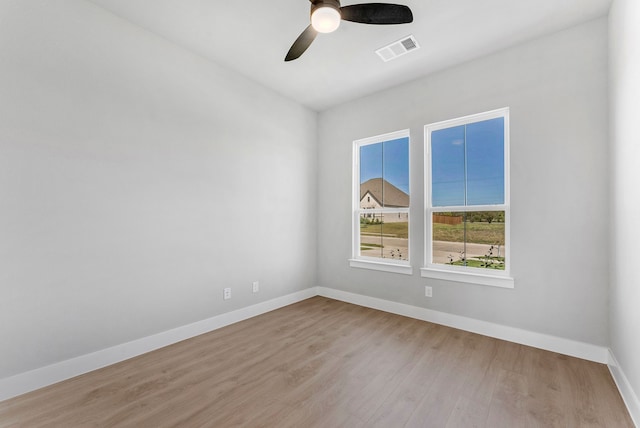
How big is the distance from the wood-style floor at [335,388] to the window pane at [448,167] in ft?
5.00

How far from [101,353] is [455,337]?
3254 millimetres

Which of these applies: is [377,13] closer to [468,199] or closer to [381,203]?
[468,199]

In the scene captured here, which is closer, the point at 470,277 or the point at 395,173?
the point at 470,277

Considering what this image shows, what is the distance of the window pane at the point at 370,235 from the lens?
394 centimetres

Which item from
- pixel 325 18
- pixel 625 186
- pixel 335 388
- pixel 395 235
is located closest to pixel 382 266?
pixel 395 235

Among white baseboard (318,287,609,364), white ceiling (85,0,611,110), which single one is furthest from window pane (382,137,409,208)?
white baseboard (318,287,609,364)

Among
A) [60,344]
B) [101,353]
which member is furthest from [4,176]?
[101,353]

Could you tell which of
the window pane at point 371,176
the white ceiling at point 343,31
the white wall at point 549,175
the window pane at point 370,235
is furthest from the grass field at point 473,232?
the white ceiling at point 343,31

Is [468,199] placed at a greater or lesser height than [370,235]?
greater

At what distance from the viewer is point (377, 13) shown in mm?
1903

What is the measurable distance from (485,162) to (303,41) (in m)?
2.28

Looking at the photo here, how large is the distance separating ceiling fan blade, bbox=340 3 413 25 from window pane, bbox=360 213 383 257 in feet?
8.08

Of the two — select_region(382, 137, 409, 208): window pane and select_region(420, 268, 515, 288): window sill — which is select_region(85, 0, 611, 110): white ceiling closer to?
select_region(382, 137, 409, 208): window pane

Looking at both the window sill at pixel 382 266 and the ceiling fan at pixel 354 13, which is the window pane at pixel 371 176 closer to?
the window sill at pixel 382 266
